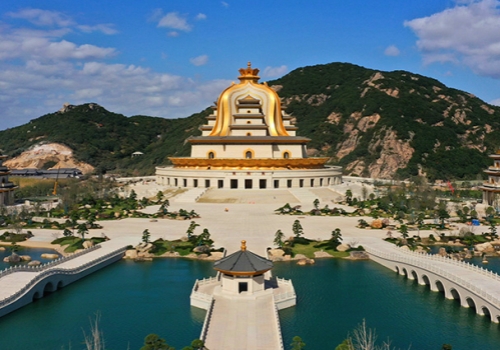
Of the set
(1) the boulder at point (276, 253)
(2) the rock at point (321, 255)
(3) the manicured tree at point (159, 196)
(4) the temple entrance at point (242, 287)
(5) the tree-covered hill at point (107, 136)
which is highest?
(5) the tree-covered hill at point (107, 136)

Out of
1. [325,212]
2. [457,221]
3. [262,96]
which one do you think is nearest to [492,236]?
[457,221]

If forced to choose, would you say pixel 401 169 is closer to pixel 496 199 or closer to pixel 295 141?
pixel 295 141

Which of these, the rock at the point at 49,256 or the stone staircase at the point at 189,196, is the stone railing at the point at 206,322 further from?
the stone staircase at the point at 189,196

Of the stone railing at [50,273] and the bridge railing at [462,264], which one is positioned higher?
the bridge railing at [462,264]

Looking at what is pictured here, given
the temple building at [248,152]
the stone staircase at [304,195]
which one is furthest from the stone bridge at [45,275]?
the temple building at [248,152]

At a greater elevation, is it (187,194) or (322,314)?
(187,194)

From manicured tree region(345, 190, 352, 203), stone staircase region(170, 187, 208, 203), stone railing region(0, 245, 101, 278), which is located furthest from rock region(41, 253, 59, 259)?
manicured tree region(345, 190, 352, 203)

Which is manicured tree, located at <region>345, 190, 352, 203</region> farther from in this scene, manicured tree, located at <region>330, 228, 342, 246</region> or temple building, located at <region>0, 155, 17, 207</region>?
temple building, located at <region>0, 155, 17, 207</region>

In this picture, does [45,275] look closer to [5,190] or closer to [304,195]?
[5,190]
